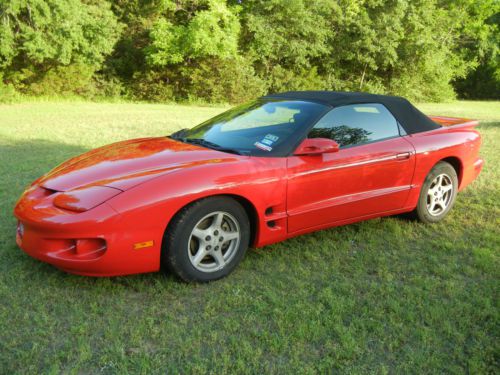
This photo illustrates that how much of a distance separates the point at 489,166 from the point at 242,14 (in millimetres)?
22523

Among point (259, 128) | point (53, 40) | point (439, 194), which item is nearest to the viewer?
point (259, 128)

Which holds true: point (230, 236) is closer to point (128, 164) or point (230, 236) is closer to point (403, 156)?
point (128, 164)

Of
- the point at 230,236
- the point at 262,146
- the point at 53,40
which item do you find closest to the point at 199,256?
the point at 230,236

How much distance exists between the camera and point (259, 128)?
13.5ft

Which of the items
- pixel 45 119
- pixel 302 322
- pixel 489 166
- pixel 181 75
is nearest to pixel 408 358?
pixel 302 322

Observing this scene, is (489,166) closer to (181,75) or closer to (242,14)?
(181,75)

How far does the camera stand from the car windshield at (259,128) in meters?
3.78

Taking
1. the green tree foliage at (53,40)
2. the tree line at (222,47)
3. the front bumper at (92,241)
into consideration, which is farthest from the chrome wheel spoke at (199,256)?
the tree line at (222,47)

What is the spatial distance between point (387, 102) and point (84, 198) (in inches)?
117

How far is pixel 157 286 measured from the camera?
3307 millimetres

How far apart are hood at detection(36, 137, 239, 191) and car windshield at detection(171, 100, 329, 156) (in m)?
0.21

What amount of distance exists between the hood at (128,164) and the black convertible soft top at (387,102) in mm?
1155

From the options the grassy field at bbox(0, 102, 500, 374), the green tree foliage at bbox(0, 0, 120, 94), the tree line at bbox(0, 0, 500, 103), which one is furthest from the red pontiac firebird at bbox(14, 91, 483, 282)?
the tree line at bbox(0, 0, 500, 103)

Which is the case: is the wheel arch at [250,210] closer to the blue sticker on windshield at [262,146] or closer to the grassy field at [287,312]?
the grassy field at [287,312]
